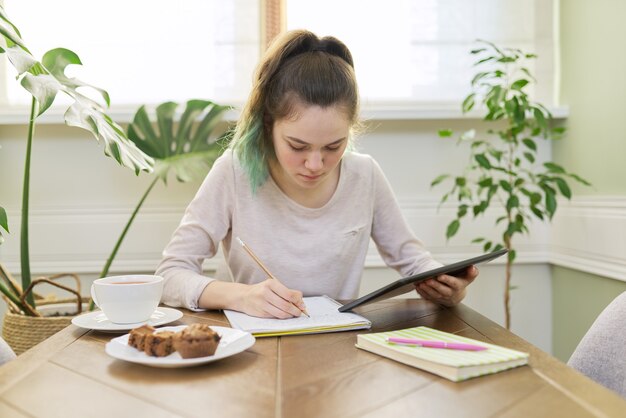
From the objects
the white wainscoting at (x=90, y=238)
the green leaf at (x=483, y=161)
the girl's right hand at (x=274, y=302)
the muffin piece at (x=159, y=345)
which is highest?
the green leaf at (x=483, y=161)

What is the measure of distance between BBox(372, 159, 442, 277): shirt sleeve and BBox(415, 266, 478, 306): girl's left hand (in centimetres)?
36

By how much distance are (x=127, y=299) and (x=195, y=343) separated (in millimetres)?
271

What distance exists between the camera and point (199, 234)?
5.44ft

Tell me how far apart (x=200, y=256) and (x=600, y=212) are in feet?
4.22

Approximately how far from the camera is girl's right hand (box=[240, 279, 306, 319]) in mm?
1240

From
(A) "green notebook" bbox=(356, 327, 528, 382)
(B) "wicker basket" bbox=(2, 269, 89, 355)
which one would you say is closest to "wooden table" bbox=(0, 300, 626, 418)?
(A) "green notebook" bbox=(356, 327, 528, 382)

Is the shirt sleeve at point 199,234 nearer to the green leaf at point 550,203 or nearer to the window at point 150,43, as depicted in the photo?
the window at point 150,43

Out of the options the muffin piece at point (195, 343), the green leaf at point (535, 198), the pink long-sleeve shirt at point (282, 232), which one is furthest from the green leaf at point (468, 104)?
the muffin piece at point (195, 343)

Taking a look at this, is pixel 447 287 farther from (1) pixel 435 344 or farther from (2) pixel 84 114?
(2) pixel 84 114

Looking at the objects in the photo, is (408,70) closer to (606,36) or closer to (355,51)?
(355,51)

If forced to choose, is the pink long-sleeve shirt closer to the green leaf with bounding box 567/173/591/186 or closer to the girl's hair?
the girl's hair

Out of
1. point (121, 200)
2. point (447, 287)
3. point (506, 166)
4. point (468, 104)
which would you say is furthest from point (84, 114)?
point (506, 166)

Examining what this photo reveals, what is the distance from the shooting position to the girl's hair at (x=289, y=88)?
1539mm

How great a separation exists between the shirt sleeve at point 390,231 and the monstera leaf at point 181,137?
653 millimetres
